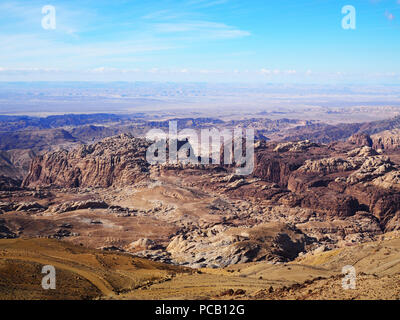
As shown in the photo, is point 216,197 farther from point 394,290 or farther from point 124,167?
point 394,290

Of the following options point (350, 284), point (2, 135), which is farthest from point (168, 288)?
point (2, 135)

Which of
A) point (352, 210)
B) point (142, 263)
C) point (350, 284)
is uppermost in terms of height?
point (350, 284)

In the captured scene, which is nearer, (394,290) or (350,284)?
(394,290)

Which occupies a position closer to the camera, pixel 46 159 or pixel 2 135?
pixel 46 159

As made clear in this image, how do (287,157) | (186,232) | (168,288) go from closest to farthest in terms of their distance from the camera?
(168,288), (186,232), (287,157)

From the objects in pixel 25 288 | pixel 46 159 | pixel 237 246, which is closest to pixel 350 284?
pixel 25 288

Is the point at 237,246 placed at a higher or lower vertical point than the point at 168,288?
lower

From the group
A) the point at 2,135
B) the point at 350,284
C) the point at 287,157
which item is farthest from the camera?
the point at 2,135

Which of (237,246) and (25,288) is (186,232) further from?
(25,288)

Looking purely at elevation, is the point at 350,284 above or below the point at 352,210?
above
